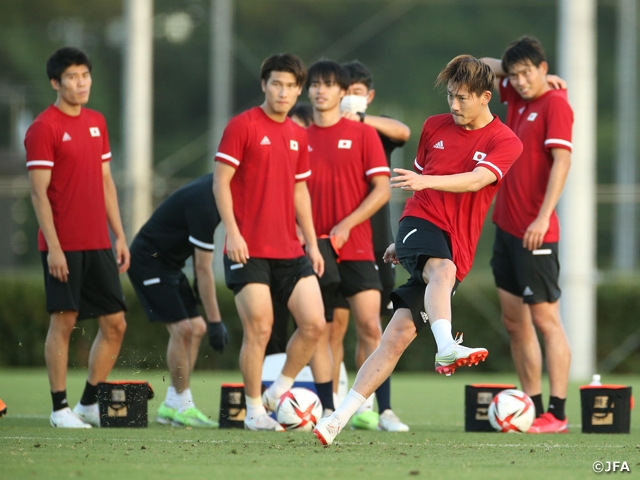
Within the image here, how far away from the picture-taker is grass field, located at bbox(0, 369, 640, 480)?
4742 mm

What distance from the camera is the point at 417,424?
8094mm

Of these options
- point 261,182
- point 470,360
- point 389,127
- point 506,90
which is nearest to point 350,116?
point 389,127

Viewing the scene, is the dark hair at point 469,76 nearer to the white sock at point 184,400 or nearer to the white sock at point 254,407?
the white sock at point 254,407

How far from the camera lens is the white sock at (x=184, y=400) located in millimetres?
7812

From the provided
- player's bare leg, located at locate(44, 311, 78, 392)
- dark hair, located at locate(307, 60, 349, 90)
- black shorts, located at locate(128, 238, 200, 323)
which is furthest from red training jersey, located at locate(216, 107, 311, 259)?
player's bare leg, located at locate(44, 311, 78, 392)

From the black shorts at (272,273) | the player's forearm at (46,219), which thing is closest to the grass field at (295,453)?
the black shorts at (272,273)

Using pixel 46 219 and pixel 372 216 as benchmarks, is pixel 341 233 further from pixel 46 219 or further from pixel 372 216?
pixel 46 219

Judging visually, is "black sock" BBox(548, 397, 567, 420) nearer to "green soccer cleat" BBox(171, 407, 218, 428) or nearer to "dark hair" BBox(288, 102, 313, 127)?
"green soccer cleat" BBox(171, 407, 218, 428)

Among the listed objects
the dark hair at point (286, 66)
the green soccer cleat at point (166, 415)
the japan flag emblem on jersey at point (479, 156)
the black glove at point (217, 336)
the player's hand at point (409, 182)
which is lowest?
the green soccer cleat at point (166, 415)

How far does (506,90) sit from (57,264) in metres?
3.49

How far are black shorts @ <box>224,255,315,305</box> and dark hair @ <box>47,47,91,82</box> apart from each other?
5.87 feet

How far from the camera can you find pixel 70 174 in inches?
294

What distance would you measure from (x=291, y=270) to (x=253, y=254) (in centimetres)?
27

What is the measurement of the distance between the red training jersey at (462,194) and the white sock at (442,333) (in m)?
0.47
